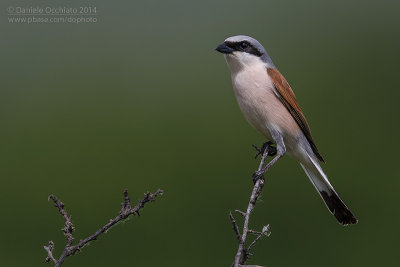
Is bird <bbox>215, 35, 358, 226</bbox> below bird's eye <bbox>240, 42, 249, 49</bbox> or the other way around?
below

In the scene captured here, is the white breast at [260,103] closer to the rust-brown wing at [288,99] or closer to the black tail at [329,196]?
the rust-brown wing at [288,99]

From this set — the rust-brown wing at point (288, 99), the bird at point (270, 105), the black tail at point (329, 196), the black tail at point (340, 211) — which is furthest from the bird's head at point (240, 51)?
the black tail at point (340, 211)

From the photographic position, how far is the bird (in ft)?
9.50

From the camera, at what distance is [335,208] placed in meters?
3.08

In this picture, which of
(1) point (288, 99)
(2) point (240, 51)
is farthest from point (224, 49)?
(1) point (288, 99)

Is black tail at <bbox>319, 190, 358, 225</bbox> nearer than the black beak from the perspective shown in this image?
No

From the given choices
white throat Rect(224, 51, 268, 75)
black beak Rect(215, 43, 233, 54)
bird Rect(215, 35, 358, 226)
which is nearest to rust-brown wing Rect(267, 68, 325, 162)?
bird Rect(215, 35, 358, 226)

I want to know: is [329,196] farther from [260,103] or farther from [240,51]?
[240,51]

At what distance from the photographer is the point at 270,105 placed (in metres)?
2.91

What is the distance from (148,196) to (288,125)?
1.75m

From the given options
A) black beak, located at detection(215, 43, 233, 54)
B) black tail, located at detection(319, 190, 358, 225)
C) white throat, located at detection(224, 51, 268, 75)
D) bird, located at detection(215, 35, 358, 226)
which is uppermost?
black beak, located at detection(215, 43, 233, 54)

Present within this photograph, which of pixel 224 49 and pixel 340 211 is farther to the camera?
pixel 340 211

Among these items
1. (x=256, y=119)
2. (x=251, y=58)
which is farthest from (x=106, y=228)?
(x=251, y=58)

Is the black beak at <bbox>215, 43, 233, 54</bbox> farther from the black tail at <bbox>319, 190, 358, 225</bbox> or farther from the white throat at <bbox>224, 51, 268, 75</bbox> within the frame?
the black tail at <bbox>319, 190, 358, 225</bbox>
